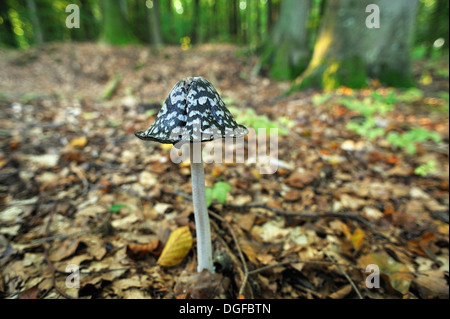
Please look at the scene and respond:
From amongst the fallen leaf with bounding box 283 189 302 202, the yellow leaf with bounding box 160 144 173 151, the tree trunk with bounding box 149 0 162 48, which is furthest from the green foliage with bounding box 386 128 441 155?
the tree trunk with bounding box 149 0 162 48

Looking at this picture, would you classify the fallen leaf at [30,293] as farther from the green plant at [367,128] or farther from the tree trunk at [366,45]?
the tree trunk at [366,45]

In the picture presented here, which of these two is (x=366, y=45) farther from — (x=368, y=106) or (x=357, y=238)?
(x=357, y=238)

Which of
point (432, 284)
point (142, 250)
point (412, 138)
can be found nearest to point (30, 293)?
point (142, 250)

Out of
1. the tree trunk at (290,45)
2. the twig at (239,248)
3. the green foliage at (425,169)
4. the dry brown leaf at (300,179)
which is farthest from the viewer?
the tree trunk at (290,45)

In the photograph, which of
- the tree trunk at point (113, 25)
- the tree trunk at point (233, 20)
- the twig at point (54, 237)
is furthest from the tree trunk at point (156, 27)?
the twig at point (54, 237)

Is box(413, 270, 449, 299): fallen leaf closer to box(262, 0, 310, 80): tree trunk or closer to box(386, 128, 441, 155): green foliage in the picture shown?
box(386, 128, 441, 155): green foliage
